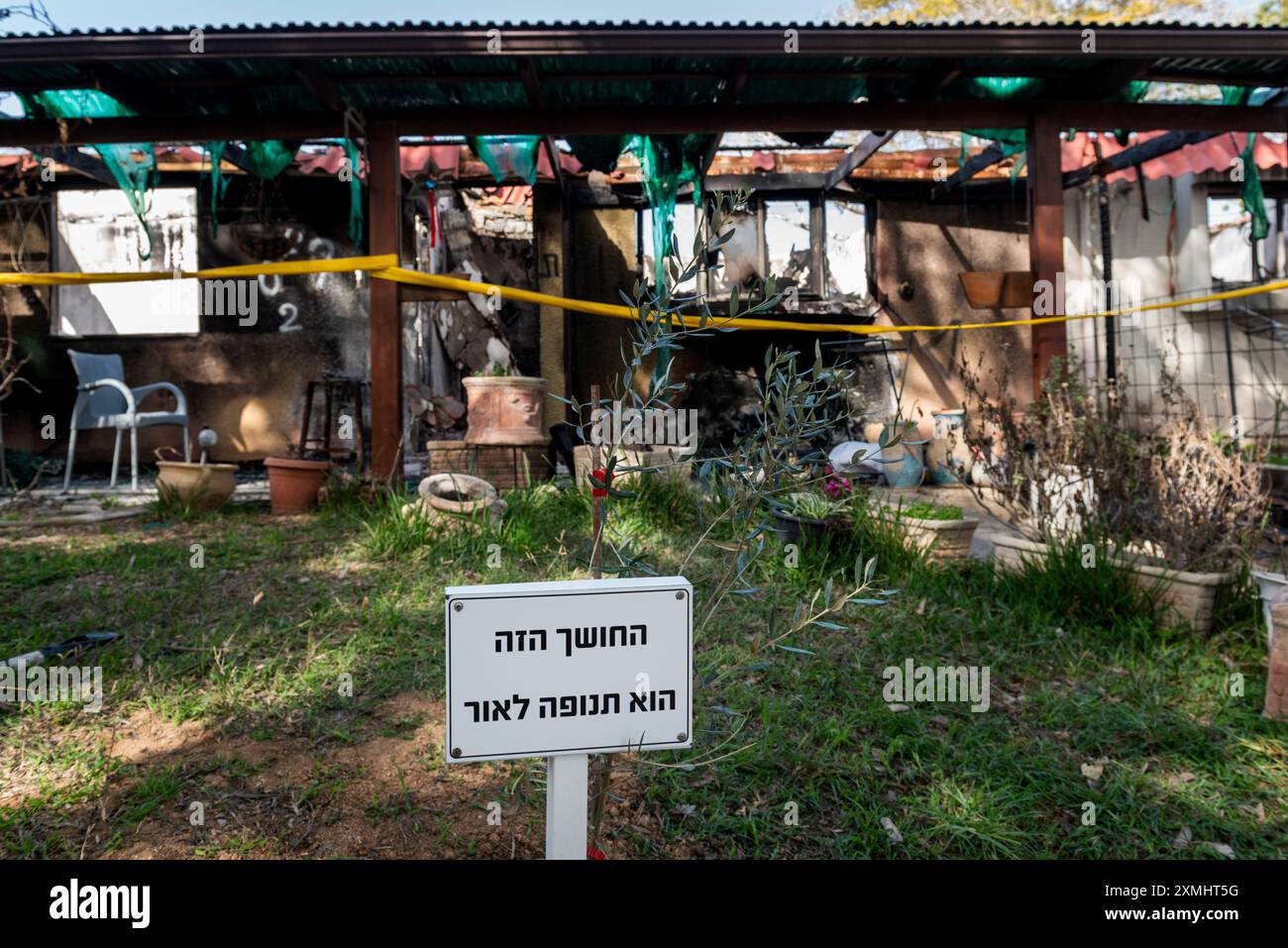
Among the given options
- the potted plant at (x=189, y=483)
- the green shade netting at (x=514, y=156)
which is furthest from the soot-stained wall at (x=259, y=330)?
the potted plant at (x=189, y=483)

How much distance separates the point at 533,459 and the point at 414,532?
2124 millimetres

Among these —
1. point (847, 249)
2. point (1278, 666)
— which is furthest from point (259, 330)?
point (1278, 666)

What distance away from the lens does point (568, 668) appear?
116 cm

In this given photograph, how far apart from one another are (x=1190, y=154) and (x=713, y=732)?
919 cm

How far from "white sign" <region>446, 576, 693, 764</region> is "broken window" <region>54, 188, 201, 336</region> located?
927 centimetres

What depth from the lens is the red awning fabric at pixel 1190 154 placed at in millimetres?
8239

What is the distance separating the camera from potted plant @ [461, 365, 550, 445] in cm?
627

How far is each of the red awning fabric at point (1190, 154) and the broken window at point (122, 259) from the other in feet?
29.6

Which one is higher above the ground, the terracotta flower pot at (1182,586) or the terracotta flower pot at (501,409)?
the terracotta flower pot at (501,409)

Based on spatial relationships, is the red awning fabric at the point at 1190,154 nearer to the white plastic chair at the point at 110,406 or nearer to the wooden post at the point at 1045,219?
the wooden post at the point at 1045,219

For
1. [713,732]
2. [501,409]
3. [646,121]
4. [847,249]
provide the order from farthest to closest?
[847,249] < [501,409] < [646,121] < [713,732]

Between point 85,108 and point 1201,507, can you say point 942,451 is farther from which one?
point 85,108

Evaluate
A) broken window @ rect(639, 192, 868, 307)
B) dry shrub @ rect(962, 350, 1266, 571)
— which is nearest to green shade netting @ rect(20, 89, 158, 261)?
broken window @ rect(639, 192, 868, 307)
